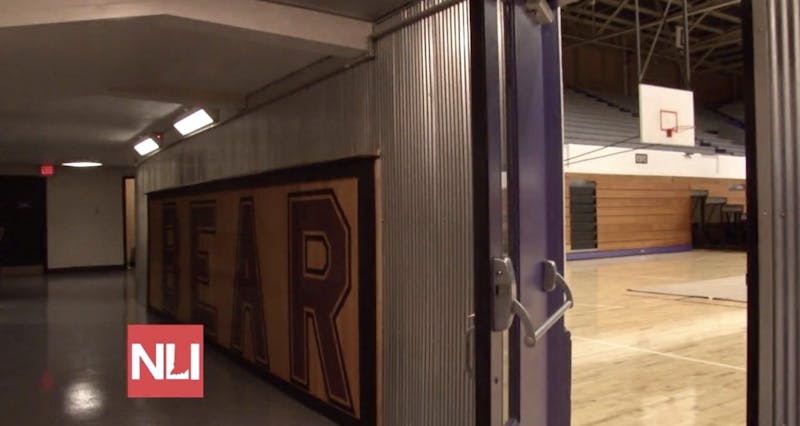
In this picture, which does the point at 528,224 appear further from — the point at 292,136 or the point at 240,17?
the point at 292,136

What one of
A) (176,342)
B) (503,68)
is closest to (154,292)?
(176,342)

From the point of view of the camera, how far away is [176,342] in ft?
18.3

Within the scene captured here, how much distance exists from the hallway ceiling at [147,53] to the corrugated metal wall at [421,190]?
14.4 inches

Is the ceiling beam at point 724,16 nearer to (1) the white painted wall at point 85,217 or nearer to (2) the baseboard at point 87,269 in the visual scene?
(1) the white painted wall at point 85,217

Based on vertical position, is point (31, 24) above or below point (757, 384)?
above

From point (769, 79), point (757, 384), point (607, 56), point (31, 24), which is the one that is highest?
point (607, 56)

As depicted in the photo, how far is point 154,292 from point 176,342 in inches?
127

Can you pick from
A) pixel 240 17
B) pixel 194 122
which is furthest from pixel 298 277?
pixel 194 122

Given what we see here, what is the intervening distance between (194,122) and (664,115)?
713 cm

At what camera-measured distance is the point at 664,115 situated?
379 inches

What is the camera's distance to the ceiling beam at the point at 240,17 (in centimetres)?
315

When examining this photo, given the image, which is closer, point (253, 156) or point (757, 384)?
point (757, 384)

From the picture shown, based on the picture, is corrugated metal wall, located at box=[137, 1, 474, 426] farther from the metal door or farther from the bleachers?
the bleachers

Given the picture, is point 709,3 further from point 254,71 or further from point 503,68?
point 503,68
